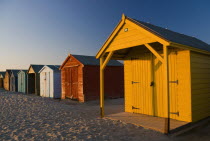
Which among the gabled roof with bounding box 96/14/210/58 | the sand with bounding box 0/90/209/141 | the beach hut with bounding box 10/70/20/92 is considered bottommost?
the sand with bounding box 0/90/209/141

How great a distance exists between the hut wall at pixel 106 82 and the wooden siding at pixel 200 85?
9046 millimetres

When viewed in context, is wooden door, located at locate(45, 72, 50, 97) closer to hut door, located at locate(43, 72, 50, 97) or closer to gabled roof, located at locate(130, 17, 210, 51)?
hut door, located at locate(43, 72, 50, 97)

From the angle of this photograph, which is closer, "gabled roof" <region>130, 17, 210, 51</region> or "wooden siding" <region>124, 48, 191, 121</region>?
"gabled roof" <region>130, 17, 210, 51</region>

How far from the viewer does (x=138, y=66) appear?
29.3 feet

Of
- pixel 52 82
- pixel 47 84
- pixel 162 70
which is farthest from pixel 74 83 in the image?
pixel 162 70

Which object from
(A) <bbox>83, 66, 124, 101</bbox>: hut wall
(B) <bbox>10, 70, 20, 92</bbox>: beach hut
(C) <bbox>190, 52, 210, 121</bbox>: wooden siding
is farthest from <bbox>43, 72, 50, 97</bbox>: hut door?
(C) <bbox>190, 52, 210, 121</bbox>: wooden siding

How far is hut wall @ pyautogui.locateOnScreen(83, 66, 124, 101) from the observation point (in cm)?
1502

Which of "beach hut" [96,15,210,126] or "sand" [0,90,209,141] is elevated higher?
"beach hut" [96,15,210,126]

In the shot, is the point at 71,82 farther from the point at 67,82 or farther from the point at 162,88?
the point at 162,88

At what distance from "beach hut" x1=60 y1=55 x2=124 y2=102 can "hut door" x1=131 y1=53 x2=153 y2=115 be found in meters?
6.43

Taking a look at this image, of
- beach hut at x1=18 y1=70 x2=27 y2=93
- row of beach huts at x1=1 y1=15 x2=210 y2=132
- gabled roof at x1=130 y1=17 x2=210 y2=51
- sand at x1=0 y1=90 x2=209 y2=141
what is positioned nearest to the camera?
sand at x1=0 y1=90 x2=209 y2=141

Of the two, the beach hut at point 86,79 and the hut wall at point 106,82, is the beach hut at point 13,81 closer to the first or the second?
the beach hut at point 86,79

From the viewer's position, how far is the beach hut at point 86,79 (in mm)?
14924

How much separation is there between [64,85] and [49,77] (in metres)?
2.53
